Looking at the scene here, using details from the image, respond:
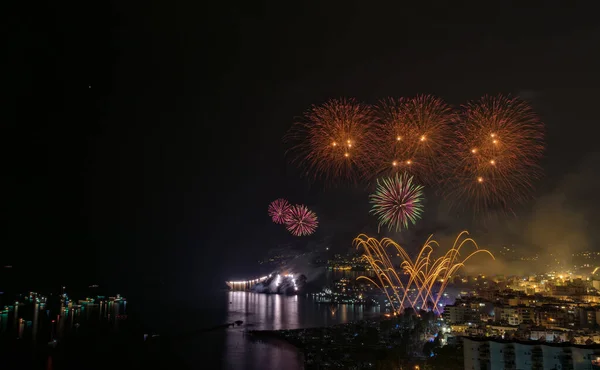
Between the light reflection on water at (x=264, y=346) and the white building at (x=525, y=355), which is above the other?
the white building at (x=525, y=355)

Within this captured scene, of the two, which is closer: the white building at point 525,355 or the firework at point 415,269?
the white building at point 525,355

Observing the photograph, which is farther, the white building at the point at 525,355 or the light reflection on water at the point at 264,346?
the light reflection on water at the point at 264,346

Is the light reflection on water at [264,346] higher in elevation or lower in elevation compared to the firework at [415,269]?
lower

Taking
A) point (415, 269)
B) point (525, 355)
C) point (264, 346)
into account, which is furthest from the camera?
point (264, 346)

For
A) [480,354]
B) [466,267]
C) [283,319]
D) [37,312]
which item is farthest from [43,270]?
[480,354]

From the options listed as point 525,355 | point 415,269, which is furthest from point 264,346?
point 525,355

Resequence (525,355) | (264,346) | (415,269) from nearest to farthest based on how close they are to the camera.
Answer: (525,355), (415,269), (264,346)

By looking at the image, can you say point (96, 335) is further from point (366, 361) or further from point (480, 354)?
point (480, 354)

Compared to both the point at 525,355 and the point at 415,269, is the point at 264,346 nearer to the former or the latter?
the point at 415,269
